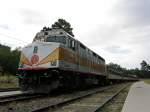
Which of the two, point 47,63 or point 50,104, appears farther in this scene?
point 47,63

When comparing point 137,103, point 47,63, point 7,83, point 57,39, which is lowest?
point 137,103

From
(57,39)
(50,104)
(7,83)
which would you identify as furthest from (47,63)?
(7,83)

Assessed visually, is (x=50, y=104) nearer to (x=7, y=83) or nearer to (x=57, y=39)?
(x=57, y=39)

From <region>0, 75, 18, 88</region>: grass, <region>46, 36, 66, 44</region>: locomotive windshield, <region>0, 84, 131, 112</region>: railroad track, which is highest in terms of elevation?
<region>46, 36, 66, 44</region>: locomotive windshield

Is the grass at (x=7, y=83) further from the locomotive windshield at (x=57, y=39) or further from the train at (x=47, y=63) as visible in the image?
the locomotive windshield at (x=57, y=39)

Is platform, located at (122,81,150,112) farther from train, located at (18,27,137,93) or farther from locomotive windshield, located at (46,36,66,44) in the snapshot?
locomotive windshield, located at (46,36,66,44)

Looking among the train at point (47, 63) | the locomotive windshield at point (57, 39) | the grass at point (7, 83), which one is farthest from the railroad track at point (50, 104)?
the grass at point (7, 83)

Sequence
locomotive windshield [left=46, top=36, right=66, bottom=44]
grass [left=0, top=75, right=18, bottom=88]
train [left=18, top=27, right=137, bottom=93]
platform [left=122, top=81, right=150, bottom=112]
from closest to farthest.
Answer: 1. platform [left=122, top=81, right=150, bottom=112]
2. train [left=18, top=27, right=137, bottom=93]
3. locomotive windshield [left=46, top=36, right=66, bottom=44]
4. grass [left=0, top=75, right=18, bottom=88]

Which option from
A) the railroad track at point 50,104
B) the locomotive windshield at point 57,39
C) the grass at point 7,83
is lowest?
the railroad track at point 50,104

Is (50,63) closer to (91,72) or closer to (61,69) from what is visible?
(61,69)

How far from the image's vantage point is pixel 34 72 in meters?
15.2

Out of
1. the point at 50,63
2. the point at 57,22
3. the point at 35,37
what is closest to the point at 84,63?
the point at 35,37

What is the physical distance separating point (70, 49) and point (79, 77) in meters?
3.51

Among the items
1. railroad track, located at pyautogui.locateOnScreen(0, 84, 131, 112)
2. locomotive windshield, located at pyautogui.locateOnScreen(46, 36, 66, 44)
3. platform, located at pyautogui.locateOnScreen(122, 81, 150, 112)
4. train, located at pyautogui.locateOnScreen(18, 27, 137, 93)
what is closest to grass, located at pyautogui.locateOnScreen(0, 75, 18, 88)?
train, located at pyautogui.locateOnScreen(18, 27, 137, 93)
